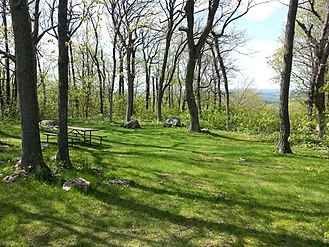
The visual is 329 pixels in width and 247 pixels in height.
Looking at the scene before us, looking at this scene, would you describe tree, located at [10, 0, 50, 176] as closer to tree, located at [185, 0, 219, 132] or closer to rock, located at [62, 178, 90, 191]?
rock, located at [62, 178, 90, 191]

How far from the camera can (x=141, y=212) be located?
5590 millimetres

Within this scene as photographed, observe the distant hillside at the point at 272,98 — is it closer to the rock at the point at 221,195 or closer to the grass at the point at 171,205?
the grass at the point at 171,205

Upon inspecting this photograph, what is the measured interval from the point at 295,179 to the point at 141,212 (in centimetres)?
480

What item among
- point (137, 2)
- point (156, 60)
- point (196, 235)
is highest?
point (137, 2)

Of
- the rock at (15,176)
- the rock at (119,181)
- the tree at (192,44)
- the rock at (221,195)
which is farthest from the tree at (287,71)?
the rock at (15,176)

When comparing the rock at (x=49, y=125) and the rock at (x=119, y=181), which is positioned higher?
the rock at (x=49, y=125)

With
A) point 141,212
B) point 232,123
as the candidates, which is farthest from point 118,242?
point 232,123

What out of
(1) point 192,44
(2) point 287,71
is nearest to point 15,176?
(2) point 287,71

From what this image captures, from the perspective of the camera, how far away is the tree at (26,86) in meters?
6.47

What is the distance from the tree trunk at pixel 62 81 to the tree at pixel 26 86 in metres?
0.76

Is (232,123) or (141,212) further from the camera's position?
(232,123)

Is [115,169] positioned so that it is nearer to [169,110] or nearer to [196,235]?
[196,235]

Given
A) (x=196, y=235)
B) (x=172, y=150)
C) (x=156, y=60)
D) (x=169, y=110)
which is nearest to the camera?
(x=196, y=235)

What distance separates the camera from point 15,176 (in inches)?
260
